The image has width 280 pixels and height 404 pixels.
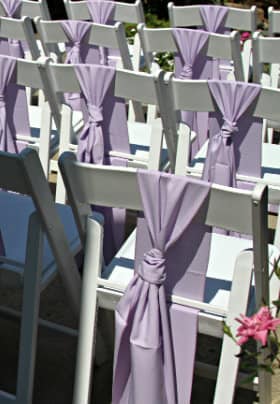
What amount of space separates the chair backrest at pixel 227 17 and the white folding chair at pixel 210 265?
2886 millimetres

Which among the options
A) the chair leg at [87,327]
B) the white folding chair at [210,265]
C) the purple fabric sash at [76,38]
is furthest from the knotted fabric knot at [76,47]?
the chair leg at [87,327]

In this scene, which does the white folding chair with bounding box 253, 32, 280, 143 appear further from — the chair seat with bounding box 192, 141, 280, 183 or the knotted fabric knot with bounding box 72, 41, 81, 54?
the knotted fabric knot with bounding box 72, 41, 81, 54

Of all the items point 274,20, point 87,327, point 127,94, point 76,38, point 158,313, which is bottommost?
point 87,327

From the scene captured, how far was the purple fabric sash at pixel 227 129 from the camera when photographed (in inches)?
131

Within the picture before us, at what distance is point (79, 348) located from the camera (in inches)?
109

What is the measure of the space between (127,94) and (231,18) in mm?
2157

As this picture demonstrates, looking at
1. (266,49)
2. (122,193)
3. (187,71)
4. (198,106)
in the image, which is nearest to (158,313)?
(122,193)

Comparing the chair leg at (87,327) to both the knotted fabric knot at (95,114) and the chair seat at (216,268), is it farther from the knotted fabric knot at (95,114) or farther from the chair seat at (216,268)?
the knotted fabric knot at (95,114)

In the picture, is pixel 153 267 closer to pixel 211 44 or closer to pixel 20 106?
pixel 20 106

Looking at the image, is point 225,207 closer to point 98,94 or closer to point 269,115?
point 269,115

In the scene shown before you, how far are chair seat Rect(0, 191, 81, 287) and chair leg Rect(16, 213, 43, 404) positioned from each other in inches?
6.7

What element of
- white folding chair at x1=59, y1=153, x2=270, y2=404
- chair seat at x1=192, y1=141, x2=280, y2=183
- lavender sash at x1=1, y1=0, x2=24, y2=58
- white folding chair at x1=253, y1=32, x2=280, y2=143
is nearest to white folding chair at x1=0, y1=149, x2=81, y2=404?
white folding chair at x1=59, y1=153, x2=270, y2=404

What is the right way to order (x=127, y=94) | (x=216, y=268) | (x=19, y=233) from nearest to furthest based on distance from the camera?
1. (x=216, y=268)
2. (x=19, y=233)
3. (x=127, y=94)

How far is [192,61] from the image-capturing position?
4617 millimetres
